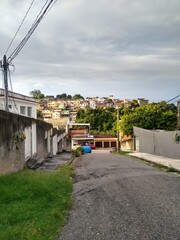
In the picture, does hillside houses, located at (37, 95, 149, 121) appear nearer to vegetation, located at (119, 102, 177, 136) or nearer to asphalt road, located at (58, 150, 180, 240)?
vegetation, located at (119, 102, 177, 136)

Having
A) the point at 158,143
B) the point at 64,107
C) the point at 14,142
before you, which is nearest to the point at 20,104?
the point at 158,143

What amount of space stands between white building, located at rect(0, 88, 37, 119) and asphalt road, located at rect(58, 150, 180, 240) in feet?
60.8

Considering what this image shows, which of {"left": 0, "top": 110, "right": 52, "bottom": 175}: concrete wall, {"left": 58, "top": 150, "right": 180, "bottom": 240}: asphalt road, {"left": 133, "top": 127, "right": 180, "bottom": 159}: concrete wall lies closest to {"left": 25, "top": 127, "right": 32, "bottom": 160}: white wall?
{"left": 0, "top": 110, "right": 52, "bottom": 175}: concrete wall

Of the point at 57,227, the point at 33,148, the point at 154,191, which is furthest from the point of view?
the point at 33,148

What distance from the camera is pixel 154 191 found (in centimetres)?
918

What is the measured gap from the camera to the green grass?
552 centimetres

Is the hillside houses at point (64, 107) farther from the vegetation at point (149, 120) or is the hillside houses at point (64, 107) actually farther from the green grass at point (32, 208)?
the green grass at point (32, 208)

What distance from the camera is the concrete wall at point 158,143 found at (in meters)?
24.2

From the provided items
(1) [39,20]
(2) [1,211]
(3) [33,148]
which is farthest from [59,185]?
(3) [33,148]

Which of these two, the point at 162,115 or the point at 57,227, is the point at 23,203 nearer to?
the point at 57,227

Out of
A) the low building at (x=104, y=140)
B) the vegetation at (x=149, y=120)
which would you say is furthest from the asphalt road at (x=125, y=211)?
the low building at (x=104, y=140)

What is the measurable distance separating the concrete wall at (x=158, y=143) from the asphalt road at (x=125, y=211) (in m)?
13.8

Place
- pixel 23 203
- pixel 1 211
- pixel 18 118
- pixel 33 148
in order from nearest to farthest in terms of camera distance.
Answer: pixel 1 211, pixel 23 203, pixel 18 118, pixel 33 148

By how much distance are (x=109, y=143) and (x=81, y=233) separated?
70.3 meters
